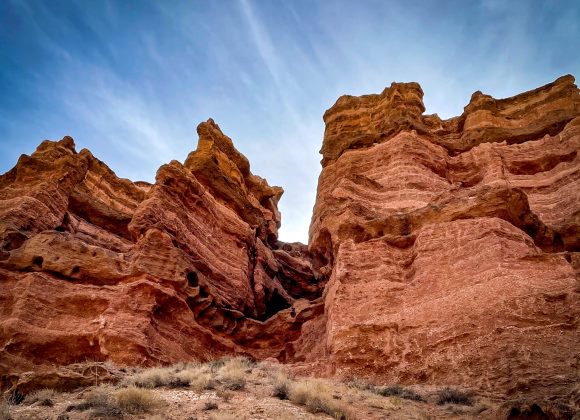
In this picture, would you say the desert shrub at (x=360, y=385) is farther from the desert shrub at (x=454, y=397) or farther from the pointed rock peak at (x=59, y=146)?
the pointed rock peak at (x=59, y=146)

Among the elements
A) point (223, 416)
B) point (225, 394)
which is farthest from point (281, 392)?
point (223, 416)

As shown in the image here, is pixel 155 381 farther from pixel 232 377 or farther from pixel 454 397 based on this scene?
pixel 454 397

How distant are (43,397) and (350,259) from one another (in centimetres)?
1377

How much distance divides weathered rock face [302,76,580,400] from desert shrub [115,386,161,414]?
8.72 metres

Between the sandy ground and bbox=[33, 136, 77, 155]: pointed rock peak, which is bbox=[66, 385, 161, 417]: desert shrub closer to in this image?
the sandy ground

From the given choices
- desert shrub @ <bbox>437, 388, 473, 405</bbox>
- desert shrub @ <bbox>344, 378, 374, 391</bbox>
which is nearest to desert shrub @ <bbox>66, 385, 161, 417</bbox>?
desert shrub @ <bbox>344, 378, 374, 391</bbox>

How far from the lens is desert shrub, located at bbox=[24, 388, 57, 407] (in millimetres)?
10163

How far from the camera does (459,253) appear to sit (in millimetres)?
19141

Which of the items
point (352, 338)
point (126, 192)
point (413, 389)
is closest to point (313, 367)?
point (352, 338)

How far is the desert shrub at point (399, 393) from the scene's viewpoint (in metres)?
13.0

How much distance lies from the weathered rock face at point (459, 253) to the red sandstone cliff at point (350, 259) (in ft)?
0.22

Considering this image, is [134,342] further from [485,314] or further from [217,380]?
[485,314]

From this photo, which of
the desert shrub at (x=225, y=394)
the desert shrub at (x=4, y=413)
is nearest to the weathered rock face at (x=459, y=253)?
the desert shrub at (x=225, y=394)

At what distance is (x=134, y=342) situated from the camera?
789 inches
